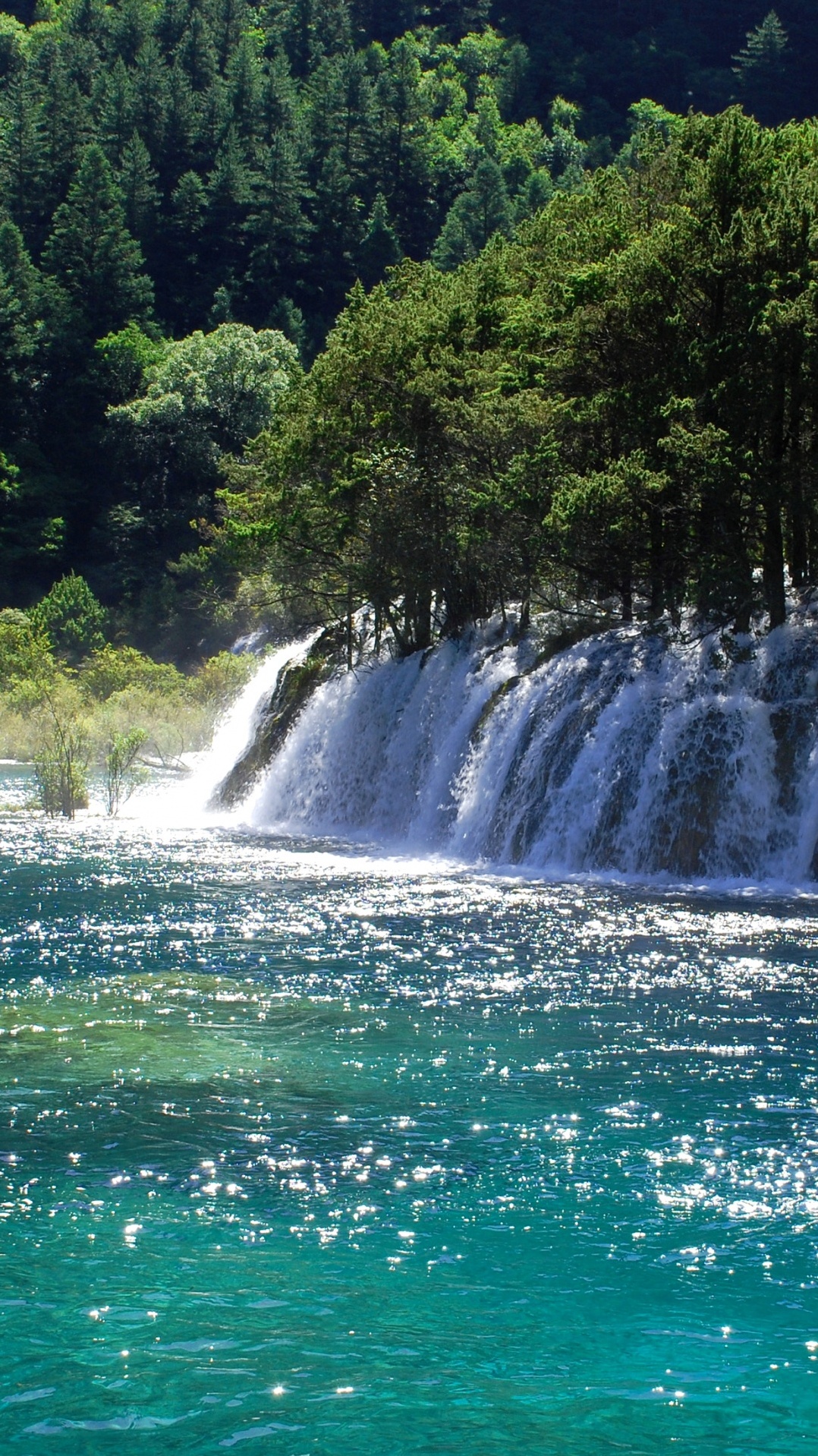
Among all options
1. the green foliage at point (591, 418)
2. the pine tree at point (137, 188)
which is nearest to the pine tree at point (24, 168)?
the pine tree at point (137, 188)

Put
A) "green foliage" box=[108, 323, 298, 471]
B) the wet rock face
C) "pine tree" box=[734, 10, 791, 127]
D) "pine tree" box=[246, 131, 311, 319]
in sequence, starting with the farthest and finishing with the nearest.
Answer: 1. "pine tree" box=[734, 10, 791, 127]
2. "pine tree" box=[246, 131, 311, 319]
3. "green foliage" box=[108, 323, 298, 471]
4. the wet rock face

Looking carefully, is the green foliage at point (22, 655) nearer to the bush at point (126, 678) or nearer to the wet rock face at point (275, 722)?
the bush at point (126, 678)

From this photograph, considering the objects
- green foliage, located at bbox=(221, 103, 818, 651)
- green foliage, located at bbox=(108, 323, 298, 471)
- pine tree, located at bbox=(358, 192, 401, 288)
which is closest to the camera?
green foliage, located at bbox=(221, 103, 818, 651)

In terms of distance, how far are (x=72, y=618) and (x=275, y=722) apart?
126 ft

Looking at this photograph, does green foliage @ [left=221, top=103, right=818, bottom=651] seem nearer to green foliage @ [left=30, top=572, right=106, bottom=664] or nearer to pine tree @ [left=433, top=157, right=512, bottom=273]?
green foliage @ [left=30, top=572, right=106, bottom=664]

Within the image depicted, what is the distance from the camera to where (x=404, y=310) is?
4028cm

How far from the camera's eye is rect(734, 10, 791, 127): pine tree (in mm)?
118188

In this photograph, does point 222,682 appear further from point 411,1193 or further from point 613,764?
point 411,1193

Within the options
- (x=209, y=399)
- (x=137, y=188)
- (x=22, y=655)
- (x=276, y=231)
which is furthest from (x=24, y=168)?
(x=22, y=655)

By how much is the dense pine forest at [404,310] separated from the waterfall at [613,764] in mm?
1702

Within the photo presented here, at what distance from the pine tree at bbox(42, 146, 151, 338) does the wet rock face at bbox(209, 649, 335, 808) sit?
178 feet

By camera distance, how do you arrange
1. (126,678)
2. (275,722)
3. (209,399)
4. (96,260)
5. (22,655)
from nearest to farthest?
1. (275,722)
2. (126,678)
3. (22,655)
4. (209,399)
5. (96,260)

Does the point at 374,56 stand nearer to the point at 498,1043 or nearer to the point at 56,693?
the point at 56,693

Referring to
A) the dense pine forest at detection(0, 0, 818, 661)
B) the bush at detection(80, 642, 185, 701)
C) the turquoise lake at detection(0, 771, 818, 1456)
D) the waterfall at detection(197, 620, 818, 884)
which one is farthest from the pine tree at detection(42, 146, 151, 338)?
the turquoise lake at detection(0, 771, 818, 1456)
